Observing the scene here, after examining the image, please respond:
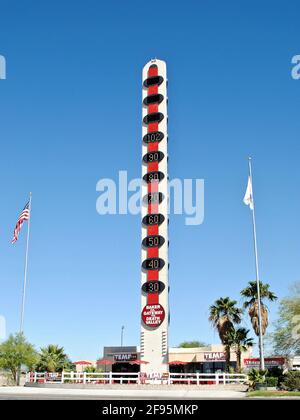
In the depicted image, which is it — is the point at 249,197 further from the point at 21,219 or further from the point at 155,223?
the point at 21,219

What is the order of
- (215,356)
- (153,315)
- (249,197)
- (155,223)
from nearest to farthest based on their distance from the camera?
(249,197) < (153,315) < (155,223) < (215,356)

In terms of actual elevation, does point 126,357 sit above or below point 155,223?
below

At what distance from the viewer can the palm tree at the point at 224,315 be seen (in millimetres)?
60375

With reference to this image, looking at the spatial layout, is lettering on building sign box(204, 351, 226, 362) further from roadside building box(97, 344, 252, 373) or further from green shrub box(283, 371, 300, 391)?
green shrub box(283, 371, 300, 391)

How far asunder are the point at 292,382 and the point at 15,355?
30.8 meters

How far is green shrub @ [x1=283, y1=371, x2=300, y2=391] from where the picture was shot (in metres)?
35.8

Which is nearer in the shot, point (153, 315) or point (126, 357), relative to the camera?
point (153, 315)

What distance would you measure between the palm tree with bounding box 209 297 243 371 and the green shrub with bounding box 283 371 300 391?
22.8 meters

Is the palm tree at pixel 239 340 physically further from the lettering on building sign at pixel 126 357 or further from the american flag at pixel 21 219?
the american flag at pixel 21 219

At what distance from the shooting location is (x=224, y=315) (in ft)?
200

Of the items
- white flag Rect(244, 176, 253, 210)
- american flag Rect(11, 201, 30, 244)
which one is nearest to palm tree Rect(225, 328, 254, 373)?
white flag Rect(244, 176, 253, 210)

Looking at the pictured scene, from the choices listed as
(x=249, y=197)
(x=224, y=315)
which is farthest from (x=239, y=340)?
(x=249, y=197)

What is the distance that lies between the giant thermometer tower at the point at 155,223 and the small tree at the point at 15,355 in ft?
43.5
